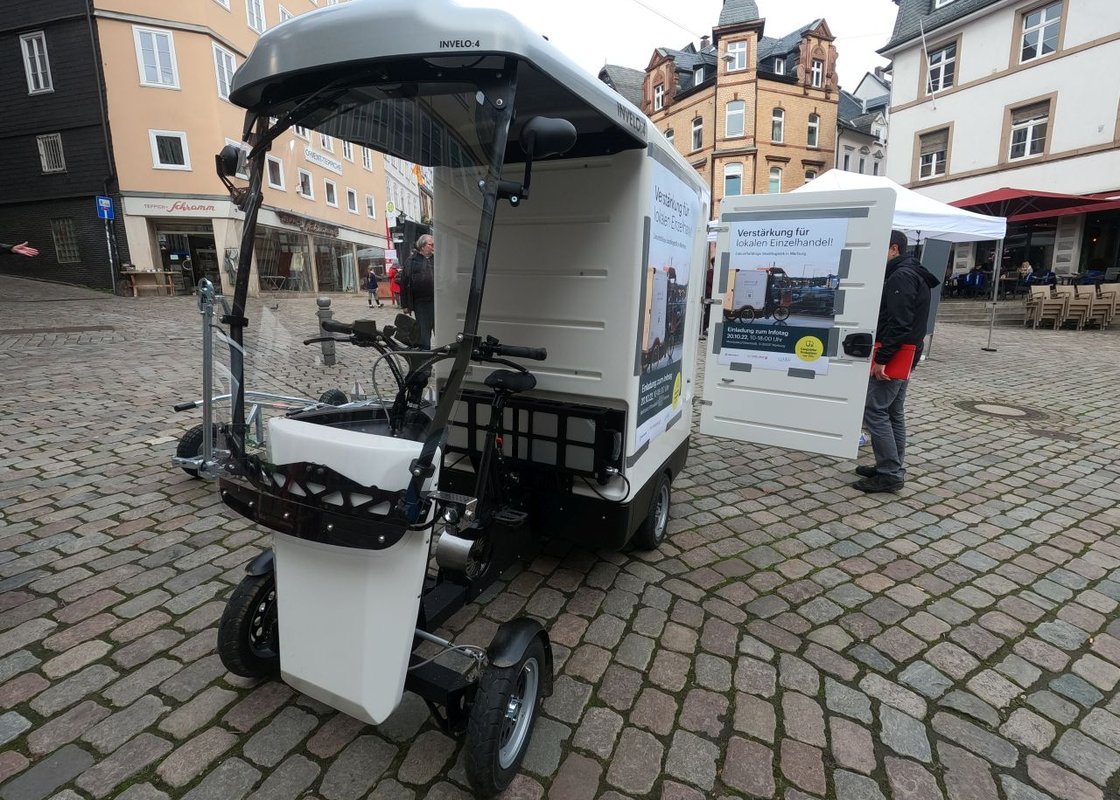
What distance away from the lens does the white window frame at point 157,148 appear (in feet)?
67.7

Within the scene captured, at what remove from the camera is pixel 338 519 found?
5.74ft

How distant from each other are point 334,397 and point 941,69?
30.6 m

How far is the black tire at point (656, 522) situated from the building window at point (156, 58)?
2493cm

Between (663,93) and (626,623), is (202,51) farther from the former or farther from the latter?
(663,93)

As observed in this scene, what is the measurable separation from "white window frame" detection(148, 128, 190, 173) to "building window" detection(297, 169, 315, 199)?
23375 mm

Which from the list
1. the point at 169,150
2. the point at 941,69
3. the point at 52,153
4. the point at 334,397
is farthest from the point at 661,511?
the point at 941,69

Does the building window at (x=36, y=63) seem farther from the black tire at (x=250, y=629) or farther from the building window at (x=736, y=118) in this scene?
the building window at (x=736, y=118)

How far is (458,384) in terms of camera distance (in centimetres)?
178

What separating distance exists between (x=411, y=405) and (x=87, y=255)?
2605 centimetres

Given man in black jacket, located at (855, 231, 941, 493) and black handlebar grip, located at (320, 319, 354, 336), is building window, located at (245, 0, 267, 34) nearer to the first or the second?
man in black jacket, located at (855, 231, 941, 493)

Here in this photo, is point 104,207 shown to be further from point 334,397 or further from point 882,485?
point 882,485

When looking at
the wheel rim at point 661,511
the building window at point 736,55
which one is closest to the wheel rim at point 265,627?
the wheel rim at point 661,511

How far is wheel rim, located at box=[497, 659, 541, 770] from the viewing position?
1.99 meters

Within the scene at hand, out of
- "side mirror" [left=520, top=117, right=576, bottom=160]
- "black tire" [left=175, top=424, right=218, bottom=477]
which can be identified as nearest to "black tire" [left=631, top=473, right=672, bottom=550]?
"side mirror" [left=520, top=117, right=576, bottom=160]
